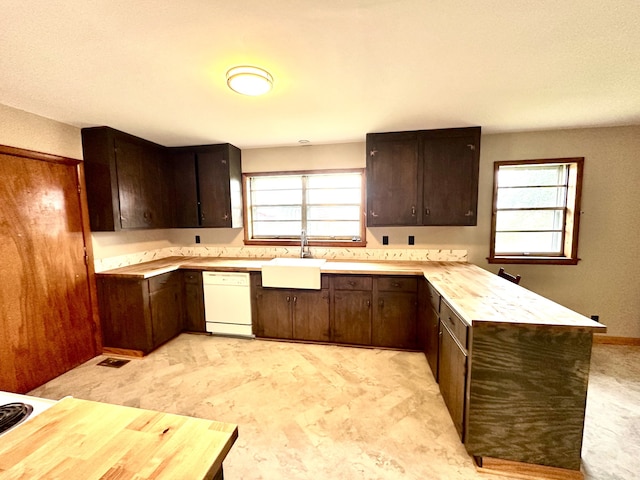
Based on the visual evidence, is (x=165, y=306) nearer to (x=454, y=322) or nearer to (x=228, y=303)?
(x=228, y=303)

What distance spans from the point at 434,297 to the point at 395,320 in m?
0.69

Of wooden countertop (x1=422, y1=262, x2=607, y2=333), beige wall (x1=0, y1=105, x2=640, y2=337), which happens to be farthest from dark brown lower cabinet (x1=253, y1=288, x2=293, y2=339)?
beige wall (x1=0, y1=105, x2=640, y2=337)

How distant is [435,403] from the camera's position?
212cm

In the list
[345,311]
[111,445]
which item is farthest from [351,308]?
[111,445]

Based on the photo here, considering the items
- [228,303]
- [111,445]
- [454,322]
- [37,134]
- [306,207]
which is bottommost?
[228,303]

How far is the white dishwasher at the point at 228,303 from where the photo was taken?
10.5ft

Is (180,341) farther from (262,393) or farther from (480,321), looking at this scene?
(480,321)

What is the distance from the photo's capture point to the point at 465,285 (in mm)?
2215

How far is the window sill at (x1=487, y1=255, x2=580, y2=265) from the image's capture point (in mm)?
3037

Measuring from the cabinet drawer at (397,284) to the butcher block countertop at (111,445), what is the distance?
2.25 metres

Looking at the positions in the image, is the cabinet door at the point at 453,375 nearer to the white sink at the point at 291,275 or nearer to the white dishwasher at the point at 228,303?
the white sink at the point at 291,275

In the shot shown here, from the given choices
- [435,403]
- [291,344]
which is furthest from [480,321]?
[291,344]

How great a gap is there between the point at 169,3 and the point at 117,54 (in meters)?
0.62

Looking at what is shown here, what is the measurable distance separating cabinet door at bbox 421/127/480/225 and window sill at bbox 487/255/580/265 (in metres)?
0.67
